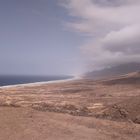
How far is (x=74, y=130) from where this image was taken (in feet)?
66.1

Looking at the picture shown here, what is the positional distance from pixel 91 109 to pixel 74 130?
12.6 meters

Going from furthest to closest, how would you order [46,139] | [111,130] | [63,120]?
[63,120] → [111,130] → [46,139]

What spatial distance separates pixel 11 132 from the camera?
1923 centimetres

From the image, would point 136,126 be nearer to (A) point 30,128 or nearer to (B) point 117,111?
(B) point 117,111

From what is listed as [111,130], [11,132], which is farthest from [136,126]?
[11,132]

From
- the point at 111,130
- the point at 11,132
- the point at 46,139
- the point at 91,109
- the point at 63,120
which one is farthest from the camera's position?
the point at 91,109

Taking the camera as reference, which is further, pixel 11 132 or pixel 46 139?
pixel 11 132

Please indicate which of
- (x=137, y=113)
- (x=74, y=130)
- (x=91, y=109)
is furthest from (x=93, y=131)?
(x=91, y=109)

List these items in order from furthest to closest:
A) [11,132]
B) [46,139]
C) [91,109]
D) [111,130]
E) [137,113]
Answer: [91,109], [137,113], [111,130], [11,132], [46,139]

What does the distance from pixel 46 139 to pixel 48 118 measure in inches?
255

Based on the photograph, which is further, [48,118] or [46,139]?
[48,118]

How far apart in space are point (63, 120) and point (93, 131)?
4257mm

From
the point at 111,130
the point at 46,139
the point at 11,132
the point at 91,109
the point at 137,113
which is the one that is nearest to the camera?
the point at 46,139

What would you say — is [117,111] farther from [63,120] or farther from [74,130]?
[74,130]
